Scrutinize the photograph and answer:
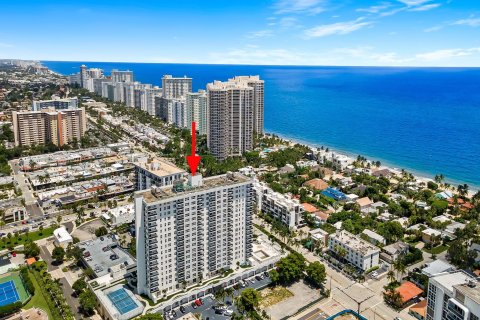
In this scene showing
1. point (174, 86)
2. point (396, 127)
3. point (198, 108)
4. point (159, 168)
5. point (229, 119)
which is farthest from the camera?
point (174, 86)

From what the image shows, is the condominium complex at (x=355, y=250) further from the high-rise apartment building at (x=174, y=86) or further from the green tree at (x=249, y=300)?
the high-rise apartment building at (x=174, y=86)

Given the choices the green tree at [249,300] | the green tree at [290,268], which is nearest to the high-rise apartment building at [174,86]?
the green tree at [290,268]

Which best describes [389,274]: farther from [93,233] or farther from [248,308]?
[93,233]

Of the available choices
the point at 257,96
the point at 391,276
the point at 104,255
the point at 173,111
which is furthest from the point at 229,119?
the point at 391,276

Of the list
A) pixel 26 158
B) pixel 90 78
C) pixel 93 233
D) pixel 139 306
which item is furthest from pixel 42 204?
pixel 90 78

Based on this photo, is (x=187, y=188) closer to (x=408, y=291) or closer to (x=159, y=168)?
(x=159, y=168)

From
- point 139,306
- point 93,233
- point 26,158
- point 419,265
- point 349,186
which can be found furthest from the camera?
point 26,158
